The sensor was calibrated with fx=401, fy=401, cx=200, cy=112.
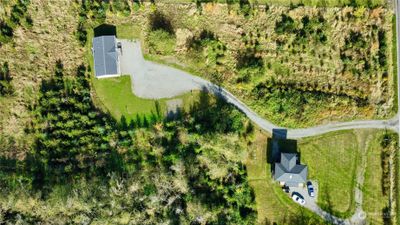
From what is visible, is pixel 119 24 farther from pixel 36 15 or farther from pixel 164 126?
pixel 164 126

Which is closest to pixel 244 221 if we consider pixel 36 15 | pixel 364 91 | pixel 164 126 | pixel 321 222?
pixel 321 222

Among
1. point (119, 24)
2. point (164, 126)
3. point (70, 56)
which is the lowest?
point (164, 126)

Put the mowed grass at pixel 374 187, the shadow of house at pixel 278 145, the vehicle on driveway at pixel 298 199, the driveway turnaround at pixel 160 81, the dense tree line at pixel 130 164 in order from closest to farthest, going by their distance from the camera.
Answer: the dense tree line at pixel 130 164 < the vehicle on driveway at pixel 298 199 < the mowed grass at pixel 374 187 < the shadow of house at pixel 278 145 < the driveway turnaround at pixel 160 81

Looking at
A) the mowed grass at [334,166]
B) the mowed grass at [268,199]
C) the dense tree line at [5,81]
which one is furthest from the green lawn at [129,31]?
the mowed grass at [334,166]

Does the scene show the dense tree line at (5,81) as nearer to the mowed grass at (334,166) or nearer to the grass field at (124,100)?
the grass field at (124,100)

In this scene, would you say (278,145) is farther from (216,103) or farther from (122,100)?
(122,100)

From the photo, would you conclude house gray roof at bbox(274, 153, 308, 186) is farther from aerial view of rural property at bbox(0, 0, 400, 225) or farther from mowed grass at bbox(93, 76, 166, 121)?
mowed grass at bbox(93, 76, 166, 121)

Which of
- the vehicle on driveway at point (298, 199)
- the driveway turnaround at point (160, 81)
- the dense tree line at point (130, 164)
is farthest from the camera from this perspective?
the driveway turnaround at point (160, 81)
